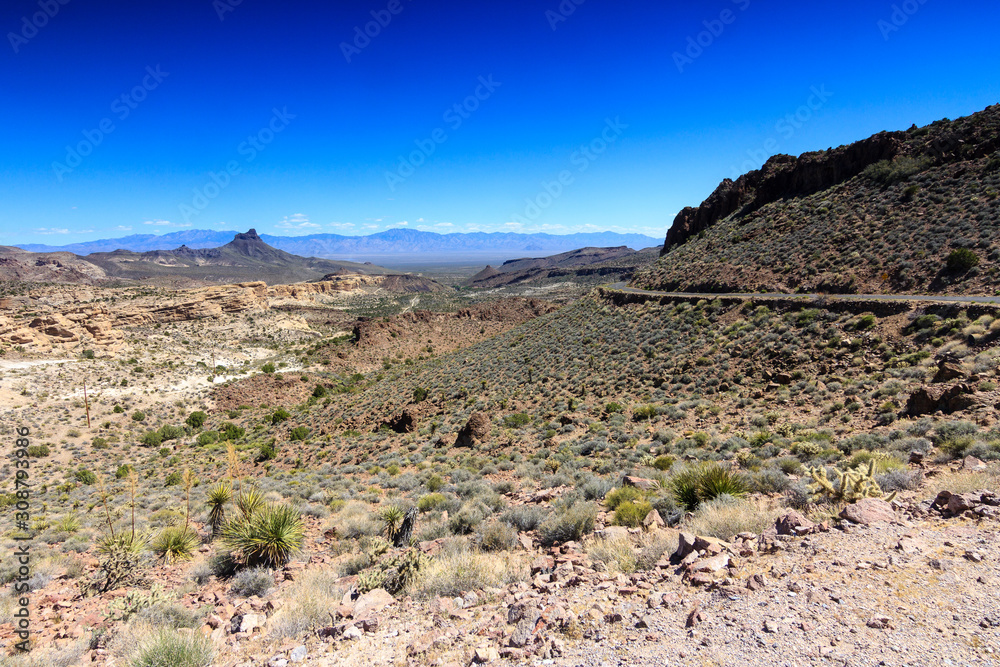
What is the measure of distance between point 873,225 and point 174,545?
112 feet

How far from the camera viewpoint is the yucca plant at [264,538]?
702 centimetres

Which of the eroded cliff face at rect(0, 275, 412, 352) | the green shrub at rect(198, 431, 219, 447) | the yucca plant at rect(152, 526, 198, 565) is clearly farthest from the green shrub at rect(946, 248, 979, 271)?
the eroded cliff face at rect(0, 275, 412, 352)

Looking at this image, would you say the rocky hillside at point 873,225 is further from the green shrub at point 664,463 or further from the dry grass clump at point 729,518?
the dry grass clump at point 729,518

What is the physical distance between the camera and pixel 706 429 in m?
13.0

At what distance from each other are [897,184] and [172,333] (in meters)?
65.5

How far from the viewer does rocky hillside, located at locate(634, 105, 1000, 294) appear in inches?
757

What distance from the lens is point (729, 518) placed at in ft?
19.1

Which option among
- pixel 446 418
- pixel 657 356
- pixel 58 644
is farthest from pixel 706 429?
pixel 58 644

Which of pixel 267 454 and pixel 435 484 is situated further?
pixel 267 454

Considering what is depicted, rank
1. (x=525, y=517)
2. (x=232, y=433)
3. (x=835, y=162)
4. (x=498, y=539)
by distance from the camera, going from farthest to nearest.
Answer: (x=835, y=162)
(x=232, y=433)
(x=525, y=517)
(x=498, y=539)

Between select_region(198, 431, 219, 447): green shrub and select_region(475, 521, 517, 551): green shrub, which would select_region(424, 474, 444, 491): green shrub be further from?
select_region(198, 431, 219, 447): green shrub

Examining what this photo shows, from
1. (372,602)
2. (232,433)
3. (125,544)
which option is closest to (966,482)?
(372,602)

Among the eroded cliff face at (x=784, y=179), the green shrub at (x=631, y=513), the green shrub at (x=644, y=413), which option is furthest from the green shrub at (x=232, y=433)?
the eroded cliff face at (x=784, y=179)

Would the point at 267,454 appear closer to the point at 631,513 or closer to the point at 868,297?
the point at 631,513
